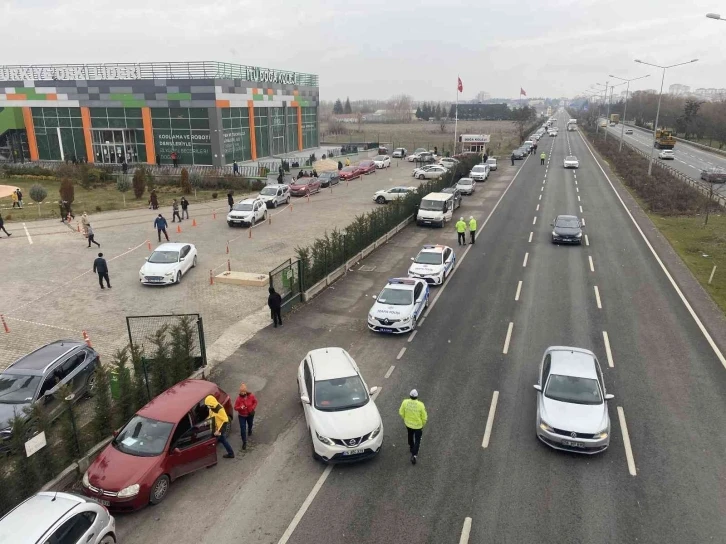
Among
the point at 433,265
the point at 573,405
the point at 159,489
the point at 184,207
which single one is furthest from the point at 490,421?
the point at 184,207

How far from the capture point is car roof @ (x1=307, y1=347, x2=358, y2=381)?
498 inches

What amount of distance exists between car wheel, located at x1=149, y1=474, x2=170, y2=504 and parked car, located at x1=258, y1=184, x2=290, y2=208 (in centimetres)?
3080

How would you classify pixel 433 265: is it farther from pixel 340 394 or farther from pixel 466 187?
pixel 466 187

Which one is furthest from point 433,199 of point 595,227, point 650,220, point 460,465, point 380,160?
point 380,160

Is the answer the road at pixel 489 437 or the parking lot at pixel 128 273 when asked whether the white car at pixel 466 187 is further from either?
the road at pixel 489 437

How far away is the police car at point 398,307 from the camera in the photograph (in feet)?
57.6

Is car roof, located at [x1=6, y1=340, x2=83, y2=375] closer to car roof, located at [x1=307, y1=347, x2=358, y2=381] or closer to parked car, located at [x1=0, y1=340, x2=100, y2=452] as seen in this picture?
parked car, located at [x1=0, y1=340, x2=100, y2=452]

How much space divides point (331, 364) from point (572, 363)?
5.91m

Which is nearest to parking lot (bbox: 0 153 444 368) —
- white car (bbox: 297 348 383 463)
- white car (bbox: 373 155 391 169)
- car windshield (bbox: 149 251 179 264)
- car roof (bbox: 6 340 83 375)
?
car windshield (bbox: 149 251 179 264)

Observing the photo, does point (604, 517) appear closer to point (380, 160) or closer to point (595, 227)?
point (595, 227)

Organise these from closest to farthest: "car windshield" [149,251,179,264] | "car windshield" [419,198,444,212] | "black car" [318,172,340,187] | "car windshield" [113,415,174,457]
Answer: "car windshield" [113,415,174,457] → "car windshield" [149,251,179,264] → "car windshield" [419,198,444,212] → "black car" [318,172,340,187]

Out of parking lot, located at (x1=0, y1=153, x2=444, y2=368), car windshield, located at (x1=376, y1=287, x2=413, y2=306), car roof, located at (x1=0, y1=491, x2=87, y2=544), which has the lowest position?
parking lot, located at (x1=0, y1=153, x2=444, y2=368)

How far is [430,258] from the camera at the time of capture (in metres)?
23.6

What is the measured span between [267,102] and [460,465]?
58.7 metres
